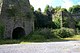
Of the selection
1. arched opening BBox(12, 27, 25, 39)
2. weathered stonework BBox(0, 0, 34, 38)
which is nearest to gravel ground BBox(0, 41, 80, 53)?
weathered stonework BBox(0, 0, 34, 38)

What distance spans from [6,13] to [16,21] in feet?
6.53

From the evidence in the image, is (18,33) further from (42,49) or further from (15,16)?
(42,49)

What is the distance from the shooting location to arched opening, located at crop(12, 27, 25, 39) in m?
38.5

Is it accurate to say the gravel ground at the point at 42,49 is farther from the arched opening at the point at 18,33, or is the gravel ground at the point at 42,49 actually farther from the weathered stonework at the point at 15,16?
the arched opening at the point at 18,33

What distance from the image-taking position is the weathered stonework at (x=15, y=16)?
35.9m

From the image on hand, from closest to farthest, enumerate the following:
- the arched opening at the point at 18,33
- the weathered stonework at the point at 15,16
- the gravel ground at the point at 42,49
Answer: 1. the gravel ground at the point at 42,49
2. the weathered stonework at the point at 15,16
3. the arched opening at the point at 18,33

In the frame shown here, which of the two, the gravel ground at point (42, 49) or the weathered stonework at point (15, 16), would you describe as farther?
the weathered stonework at point (15, 16)

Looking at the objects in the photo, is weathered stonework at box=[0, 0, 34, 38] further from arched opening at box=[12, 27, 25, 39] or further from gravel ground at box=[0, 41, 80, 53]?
gravel ground at box=[0, 41, 80, 53]

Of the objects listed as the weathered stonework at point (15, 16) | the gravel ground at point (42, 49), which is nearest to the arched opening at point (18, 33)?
the weathered stonework at point (15, 16)

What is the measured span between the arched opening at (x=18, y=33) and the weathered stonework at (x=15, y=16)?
90 centimetres

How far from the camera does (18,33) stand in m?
38.9

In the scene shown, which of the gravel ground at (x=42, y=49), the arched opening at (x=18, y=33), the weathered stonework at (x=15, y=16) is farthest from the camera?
the arched opening at (x=18, y=33)

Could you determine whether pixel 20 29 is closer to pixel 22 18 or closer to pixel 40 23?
pixel 22 18

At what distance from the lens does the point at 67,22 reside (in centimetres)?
4841
